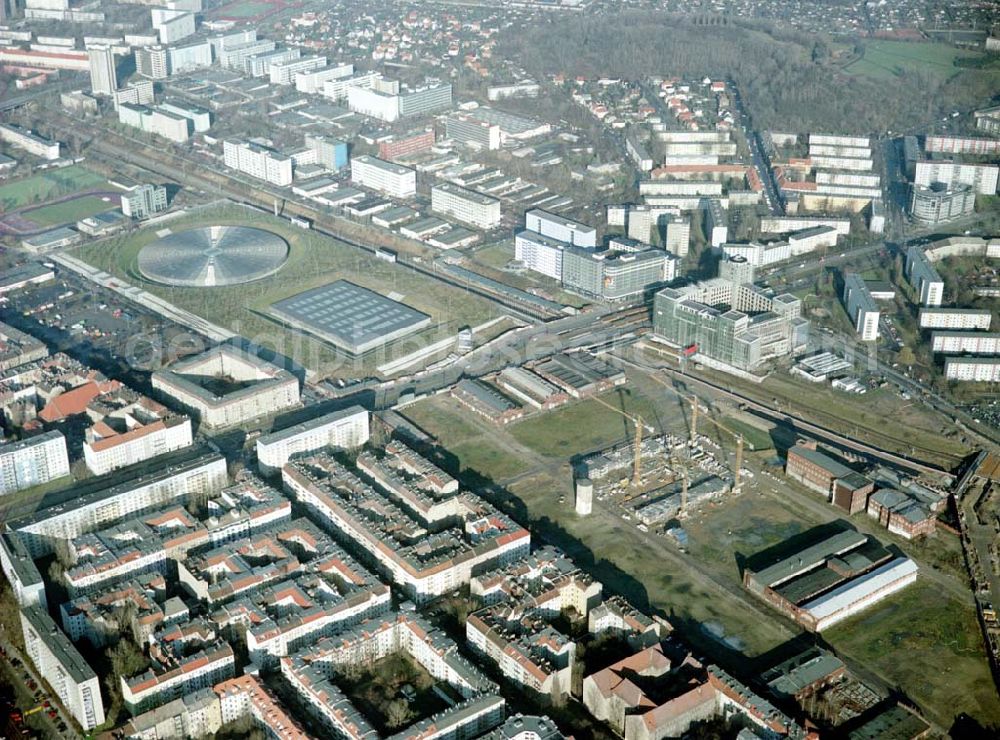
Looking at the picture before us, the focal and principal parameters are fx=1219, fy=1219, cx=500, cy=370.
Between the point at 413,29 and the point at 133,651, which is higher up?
the point at 413,29

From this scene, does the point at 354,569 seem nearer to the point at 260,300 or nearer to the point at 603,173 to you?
the point at 260,300

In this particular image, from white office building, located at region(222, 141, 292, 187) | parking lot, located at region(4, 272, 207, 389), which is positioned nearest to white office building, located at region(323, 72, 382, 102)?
white office building, located at region(222, 141, 292, 187)

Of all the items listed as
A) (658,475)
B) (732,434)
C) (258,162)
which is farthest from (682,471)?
(258,162)

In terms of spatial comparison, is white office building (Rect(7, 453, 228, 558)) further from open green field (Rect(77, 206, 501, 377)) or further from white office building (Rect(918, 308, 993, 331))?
white office building (Rect(918, 308, 993, 331))

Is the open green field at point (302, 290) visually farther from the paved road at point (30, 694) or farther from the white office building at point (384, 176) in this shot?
the paved road at point (30, 694)

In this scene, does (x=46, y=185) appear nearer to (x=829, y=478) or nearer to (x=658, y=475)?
(x=658, y=475)

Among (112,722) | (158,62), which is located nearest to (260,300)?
(112,722)

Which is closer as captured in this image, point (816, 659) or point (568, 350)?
point (816, 659)
